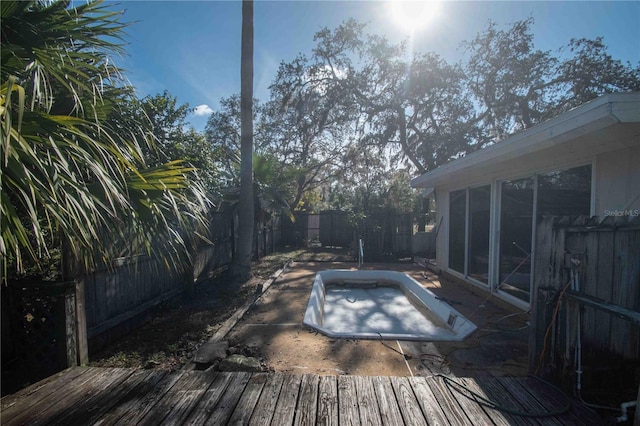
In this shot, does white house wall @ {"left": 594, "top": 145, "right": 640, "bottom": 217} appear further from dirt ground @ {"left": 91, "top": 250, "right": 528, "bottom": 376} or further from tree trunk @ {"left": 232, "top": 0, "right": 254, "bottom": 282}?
tree trunk @ {"left": 232, "top": 0, "right": 254, "bottom": 282}

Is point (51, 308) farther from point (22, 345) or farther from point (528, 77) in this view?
point (528, 77)

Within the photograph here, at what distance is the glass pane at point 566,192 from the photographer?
12.3ft

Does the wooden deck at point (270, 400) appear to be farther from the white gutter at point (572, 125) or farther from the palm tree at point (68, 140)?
the white gutter at point (572, 125)

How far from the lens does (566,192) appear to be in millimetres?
4031

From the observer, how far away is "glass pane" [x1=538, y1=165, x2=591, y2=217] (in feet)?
12.3

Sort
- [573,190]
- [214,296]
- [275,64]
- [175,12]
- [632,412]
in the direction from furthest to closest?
1. [275,64]
2. [214,296]
3. [175,12]
4. [573,190]
5. [632,412]

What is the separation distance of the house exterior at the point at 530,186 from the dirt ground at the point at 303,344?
2.61 feet

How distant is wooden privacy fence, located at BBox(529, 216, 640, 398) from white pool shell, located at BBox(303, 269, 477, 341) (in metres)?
1.59

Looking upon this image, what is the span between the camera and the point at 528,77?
41.1 ft

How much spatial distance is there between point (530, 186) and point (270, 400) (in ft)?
15.2

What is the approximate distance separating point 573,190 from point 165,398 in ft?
16.2

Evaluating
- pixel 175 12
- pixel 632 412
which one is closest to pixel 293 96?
pixel 175 12

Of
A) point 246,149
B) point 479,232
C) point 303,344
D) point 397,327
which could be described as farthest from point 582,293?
point 246,149

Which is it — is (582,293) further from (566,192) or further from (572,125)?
(566,192)
